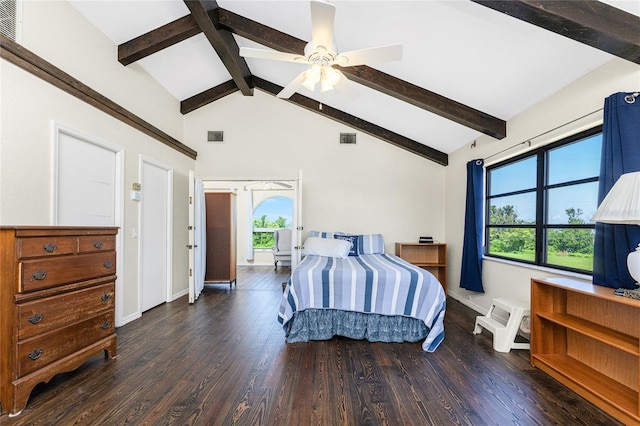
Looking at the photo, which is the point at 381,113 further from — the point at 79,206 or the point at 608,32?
the point at 79,206

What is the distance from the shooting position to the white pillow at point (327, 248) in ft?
13.7

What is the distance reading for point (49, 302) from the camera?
1829mm

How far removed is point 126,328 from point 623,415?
4086 millimetres

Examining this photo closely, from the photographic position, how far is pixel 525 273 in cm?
294

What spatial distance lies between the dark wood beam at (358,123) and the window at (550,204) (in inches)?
51.2

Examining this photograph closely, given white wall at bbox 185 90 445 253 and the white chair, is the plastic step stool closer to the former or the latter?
white wall at bbox 185 90 445 253

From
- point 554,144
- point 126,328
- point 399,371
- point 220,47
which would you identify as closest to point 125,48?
point 220,47

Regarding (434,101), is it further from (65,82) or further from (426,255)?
(65,82)

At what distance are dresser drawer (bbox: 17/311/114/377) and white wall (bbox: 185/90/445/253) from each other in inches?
124

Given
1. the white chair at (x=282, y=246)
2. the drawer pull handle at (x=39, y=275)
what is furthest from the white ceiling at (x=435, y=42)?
the white chair at (x=282, y=246)

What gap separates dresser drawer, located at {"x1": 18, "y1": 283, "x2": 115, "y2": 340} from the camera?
1702 mm

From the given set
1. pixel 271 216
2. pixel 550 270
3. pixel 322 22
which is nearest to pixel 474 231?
pixel 550 270

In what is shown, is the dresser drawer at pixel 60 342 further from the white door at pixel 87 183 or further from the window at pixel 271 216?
the window at pixel 271 216

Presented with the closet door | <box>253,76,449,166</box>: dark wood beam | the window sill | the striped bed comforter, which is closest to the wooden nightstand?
the window sill
